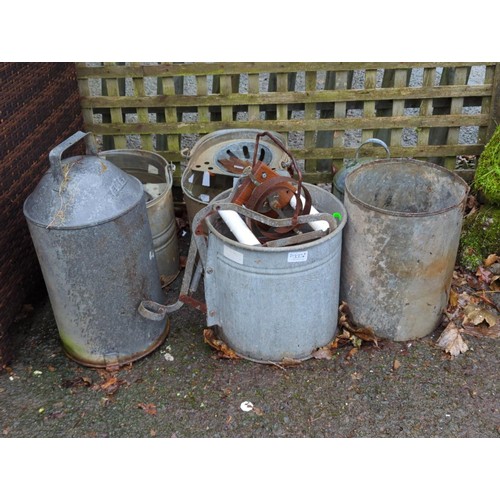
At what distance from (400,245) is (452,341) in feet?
2.53

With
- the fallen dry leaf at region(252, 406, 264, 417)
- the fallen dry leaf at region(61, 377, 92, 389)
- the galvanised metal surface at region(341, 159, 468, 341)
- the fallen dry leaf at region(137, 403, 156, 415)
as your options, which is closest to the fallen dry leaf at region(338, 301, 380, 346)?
the galvanised metal surface at region(341, 159, 468, 341)

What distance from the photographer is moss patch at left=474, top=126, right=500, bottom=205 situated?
13.4 ft

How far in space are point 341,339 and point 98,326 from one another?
4.82 ft

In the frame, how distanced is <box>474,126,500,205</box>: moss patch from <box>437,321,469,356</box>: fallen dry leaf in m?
1.09

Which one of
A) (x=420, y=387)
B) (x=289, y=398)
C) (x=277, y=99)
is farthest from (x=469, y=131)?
(x=289, y=398)

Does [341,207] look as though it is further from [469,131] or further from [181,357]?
[469,131]

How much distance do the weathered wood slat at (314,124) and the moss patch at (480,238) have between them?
740mm

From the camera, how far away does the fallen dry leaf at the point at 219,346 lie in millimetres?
3484

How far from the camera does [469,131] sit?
6324 mm

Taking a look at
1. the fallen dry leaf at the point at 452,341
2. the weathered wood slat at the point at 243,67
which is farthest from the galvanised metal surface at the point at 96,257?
the fallen dry leaf at the point at 452,341

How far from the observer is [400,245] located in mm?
3238

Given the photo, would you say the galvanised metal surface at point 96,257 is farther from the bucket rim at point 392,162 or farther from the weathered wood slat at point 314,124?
the weathered wood slat at point 314,124

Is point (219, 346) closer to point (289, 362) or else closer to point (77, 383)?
point (289, 362)

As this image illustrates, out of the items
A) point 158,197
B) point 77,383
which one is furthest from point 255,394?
point 158,197
